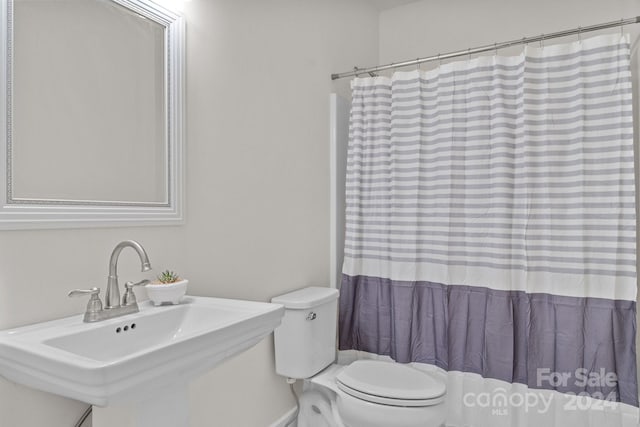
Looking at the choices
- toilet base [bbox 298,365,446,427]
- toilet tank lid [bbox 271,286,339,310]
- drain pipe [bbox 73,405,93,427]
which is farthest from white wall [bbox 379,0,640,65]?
drain pipe [bbox 73,405,93,427]

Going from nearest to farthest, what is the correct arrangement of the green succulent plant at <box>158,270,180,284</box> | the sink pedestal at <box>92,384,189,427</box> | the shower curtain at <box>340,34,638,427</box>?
1. the sink pedestal at <box>92,384,189,427</box>
2. the green succulent plant at <box>158,270,180,284</box>
3. the shower curtain at <box>340,34,638,427</box>

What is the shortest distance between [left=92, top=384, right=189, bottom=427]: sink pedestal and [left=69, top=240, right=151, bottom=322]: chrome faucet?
0.25 meters

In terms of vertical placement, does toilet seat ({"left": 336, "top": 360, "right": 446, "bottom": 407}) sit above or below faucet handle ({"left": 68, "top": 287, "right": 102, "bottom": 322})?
below

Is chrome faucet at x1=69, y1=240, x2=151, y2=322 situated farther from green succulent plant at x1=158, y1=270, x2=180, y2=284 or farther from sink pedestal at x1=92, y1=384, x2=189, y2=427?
sink pedestal at x1=92, y1=384, x2=189, y2=427

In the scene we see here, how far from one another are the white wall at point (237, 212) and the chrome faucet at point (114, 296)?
8 centimetres

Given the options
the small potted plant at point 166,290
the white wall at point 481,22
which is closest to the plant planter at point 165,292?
the small potted plant at point 166,290

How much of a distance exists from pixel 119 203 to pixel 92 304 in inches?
13.2

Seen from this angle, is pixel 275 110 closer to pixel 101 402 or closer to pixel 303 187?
pixel 303 187

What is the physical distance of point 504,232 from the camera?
6.42 feet

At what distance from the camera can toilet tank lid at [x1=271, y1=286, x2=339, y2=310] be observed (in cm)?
187

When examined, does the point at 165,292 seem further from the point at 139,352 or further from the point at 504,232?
the point at 504,232

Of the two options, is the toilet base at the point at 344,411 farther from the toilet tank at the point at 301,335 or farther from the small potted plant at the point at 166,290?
the small potted plant at the point at 166,290

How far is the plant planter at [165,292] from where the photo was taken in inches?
50.6

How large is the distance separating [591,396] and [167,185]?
1961 millimetres
